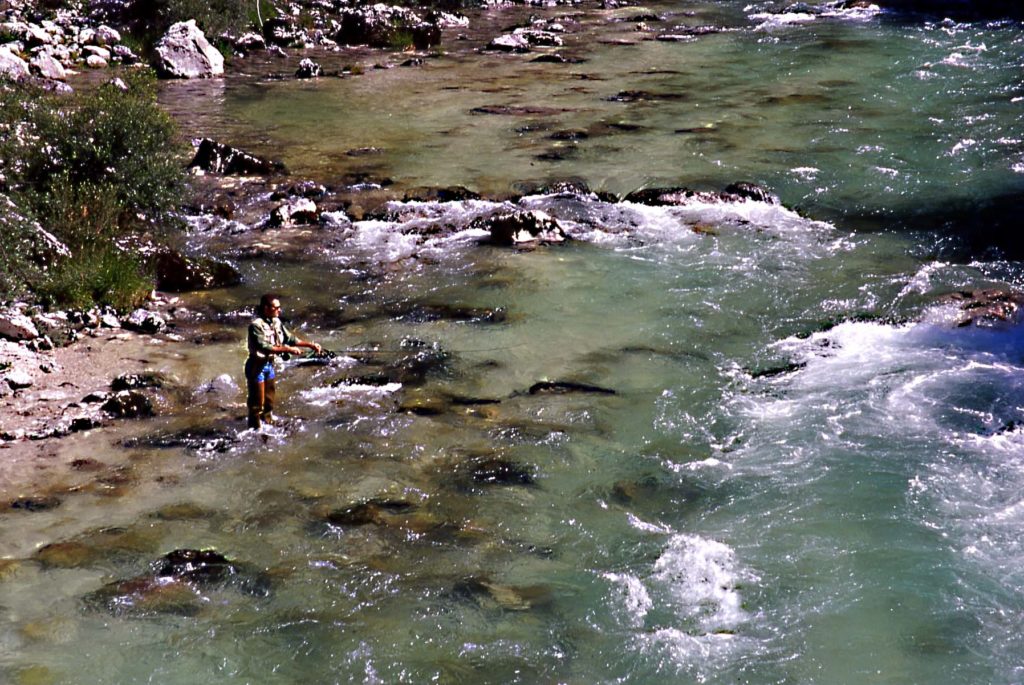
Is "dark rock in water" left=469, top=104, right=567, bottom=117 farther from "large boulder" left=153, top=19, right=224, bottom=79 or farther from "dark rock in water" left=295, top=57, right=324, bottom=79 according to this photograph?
"large boulder" left=153, top=19, right=224, bottom=79

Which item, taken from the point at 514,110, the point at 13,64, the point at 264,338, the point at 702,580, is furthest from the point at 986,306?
the point at 13,64

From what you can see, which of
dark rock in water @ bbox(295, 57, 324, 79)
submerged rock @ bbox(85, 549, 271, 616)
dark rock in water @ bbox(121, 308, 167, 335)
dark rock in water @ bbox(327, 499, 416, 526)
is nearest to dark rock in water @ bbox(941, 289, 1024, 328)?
dark rock in water @ bbox(327, 499, 416, 526)

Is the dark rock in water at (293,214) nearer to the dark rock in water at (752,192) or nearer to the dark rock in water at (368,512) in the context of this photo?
the dark rock in water at (752,192)

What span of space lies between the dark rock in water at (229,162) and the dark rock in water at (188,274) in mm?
4287

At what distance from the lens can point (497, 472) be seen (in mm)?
9523

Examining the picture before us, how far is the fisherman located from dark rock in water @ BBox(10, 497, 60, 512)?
184cm

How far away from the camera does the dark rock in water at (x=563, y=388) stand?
35.7 ft

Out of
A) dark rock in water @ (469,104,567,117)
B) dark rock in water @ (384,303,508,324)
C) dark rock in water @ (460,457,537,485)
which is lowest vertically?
dark rock in water @ (460,457,537,485)

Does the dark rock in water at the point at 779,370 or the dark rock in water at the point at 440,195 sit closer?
the dark rock in water at the point at 779,370

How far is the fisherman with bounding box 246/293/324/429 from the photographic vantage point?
10031 mm

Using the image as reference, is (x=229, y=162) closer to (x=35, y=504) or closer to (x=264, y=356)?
(x=264, y=356)

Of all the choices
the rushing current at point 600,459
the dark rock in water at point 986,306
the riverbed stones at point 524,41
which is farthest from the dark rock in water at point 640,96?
the dark rock in water at point 986,306

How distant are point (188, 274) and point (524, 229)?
4.39 meters

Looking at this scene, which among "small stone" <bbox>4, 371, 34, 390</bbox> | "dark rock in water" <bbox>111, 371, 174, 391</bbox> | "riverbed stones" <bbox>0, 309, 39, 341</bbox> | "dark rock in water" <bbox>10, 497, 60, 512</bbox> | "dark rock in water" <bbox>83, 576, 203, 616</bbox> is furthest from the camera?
"riverbed stones" <bbox>0, 309, 39, 341</bbox>
